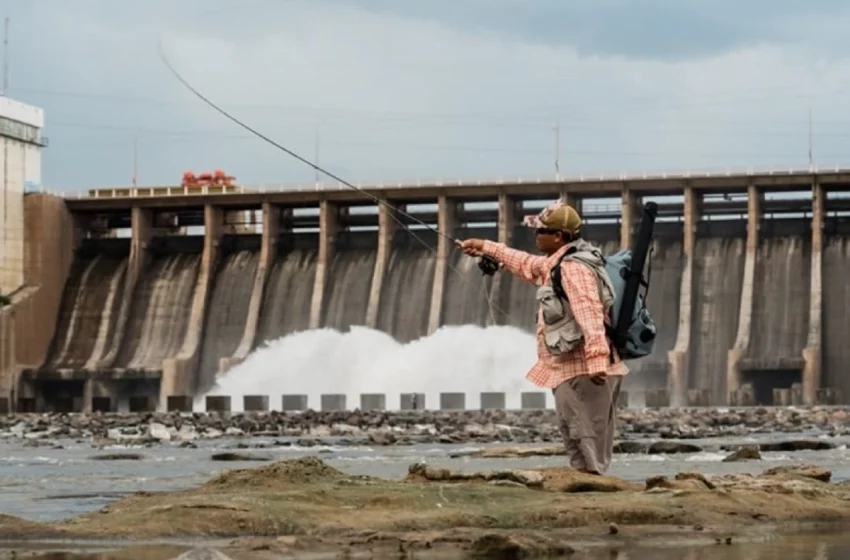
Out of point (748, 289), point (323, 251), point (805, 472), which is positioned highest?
point (323, 251)

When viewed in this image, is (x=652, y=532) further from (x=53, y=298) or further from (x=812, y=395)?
(x=53, y=298)

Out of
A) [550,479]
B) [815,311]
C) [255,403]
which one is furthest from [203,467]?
[815,311]

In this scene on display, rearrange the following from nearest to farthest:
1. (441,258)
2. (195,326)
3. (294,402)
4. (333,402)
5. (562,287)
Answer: (562,287)
(294,402)
(333,402)
(441,258)
(195,326)

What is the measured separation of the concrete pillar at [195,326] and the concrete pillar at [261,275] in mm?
1750

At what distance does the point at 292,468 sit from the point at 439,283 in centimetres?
6080

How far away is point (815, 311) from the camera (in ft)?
226

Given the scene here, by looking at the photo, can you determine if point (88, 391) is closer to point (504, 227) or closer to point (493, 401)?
point (493, 401)

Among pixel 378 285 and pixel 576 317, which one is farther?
pixel 378 285

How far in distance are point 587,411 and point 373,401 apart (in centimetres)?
5815

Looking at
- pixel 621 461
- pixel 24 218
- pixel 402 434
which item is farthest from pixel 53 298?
pixel 621 461

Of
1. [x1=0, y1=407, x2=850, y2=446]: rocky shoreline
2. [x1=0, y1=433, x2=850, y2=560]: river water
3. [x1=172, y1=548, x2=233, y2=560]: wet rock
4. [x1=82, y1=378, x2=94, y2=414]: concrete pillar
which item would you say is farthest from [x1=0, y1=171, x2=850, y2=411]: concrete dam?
[x1=172, y1=548, x2=233, y2=560]: wet rock

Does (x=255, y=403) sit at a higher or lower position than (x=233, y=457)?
lower

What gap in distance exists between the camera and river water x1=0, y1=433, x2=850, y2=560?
48.3 ft

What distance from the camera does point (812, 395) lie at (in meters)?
66.8
